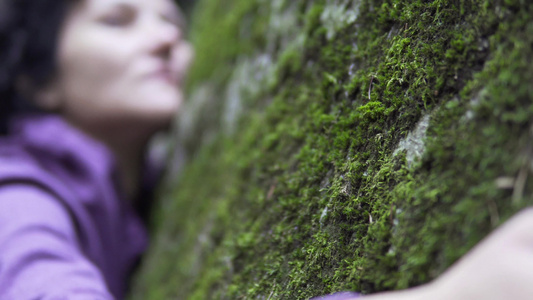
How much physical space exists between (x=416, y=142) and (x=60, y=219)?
1492 millimetres

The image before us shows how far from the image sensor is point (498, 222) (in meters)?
0.65

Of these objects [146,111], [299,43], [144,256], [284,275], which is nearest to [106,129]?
[146,111]

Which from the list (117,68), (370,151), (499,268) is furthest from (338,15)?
(117,68)

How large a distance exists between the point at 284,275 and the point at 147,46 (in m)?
1.77

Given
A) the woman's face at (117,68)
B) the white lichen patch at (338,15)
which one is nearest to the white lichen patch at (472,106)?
the white lichen patch at (338,15)

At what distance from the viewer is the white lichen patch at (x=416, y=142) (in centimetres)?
81

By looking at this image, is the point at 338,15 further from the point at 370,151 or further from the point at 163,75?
the point at 163,75

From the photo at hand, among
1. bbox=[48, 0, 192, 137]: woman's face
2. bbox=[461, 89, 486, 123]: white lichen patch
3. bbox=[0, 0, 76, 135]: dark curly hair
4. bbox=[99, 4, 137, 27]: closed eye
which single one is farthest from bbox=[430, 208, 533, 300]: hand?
bbox=[0, 0, 76, 135]: dark curly hair

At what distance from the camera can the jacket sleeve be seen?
1.13m

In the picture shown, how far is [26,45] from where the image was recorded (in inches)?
95.2

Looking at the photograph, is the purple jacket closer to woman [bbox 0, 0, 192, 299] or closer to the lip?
woman [bbox 0, 0, 192, 299]

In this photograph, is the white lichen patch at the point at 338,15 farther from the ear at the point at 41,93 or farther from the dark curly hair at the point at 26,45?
the ear at the point at 41,93

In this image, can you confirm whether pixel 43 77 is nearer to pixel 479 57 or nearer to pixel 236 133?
pixel 236 133

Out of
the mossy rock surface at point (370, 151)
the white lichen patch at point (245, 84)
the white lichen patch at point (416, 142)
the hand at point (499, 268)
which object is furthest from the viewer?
the white lichen patch at point (245, 84)
